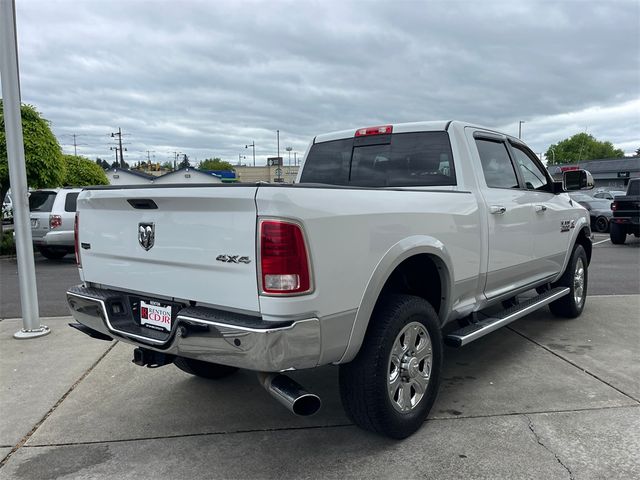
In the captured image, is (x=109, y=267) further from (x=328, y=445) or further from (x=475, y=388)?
(x=475, y=388)

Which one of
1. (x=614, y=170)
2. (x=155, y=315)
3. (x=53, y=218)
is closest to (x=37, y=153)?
(x=53, y=218)

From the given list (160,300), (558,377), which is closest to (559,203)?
(558,377)

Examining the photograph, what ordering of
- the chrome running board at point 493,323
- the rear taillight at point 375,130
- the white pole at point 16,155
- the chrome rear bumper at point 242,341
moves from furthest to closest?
the white pole at point 16,155
the rear taillight at point 375,130
the chrome running board at point 493,323
the chrome rear bumper at point 242,341

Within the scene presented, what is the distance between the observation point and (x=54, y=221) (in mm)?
11641

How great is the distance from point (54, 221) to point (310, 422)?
33.7 feet

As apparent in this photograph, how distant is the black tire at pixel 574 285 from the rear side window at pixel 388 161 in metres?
2.66

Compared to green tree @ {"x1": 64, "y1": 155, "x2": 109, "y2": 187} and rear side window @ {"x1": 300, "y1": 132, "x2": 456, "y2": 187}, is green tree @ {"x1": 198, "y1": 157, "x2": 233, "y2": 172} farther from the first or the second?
rear side window @ {"x1": 300, "y1": 132, "x2": 456, "y2": 187}

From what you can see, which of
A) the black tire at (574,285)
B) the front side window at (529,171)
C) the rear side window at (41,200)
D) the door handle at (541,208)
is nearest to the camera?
the door handle at (541,208)

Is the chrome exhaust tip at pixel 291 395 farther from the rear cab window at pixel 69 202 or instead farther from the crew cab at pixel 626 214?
the crew cab at pixel 626 214

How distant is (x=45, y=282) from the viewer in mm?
9211

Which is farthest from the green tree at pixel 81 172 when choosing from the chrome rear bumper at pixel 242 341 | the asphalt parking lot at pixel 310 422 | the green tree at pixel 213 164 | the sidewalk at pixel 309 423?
the green tree at pixel 213 164

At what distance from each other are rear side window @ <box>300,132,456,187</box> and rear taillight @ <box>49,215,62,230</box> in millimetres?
8920

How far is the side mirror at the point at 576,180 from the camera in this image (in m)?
5.41

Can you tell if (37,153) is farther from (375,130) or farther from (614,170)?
(614,170)
